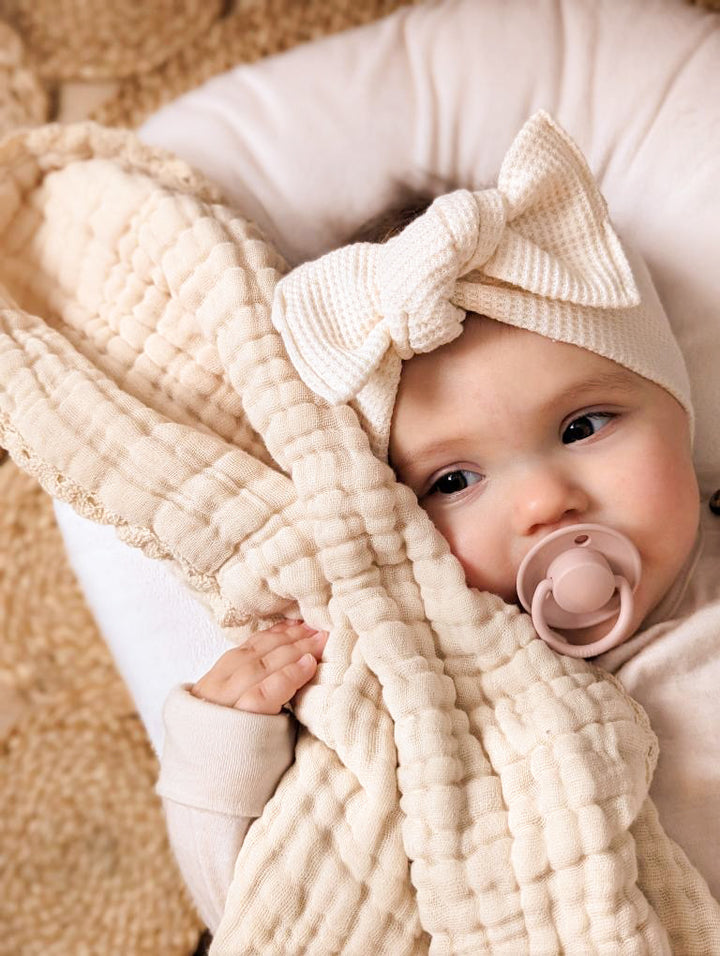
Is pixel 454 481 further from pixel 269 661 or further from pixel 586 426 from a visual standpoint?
pixel 269 661

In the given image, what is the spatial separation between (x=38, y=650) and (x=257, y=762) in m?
0.84

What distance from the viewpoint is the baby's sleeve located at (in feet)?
2.90

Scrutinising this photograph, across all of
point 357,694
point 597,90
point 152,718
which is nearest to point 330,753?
point 357,694

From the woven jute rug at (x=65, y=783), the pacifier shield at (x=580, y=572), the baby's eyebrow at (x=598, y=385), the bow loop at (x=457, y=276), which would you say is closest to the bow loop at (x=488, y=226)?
the bow loop at (x=457, y=276)

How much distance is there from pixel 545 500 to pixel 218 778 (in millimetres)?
395

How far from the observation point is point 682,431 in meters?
0.98

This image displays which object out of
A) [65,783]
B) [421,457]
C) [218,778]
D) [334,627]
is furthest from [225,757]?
[65,783]

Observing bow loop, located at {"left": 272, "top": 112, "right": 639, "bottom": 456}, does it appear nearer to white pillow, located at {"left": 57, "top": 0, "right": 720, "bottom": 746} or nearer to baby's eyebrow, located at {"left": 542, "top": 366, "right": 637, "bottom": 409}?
baby's eyebrow, located at {"left": 542, "top": 366, "right": 637, "bottom": 409}

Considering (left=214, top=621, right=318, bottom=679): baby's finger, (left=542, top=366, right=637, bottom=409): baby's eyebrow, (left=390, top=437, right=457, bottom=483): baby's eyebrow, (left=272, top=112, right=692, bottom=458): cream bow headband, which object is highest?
(left=272, top=112, right=692, bottom=458): cream bow headband

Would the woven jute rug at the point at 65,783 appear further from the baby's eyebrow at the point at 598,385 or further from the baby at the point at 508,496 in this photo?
the baby's eyebrow at the point at 598,385

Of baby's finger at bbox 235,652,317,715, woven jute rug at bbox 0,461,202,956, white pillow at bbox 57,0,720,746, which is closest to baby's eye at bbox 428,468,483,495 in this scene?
baby's finger at bbox 235,652,317,715

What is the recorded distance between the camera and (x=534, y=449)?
906mm

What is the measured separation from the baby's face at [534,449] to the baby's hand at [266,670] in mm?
176

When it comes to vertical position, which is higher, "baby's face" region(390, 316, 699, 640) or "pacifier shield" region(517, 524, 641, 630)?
"baby's face" region(390, 316, 699, 640)
